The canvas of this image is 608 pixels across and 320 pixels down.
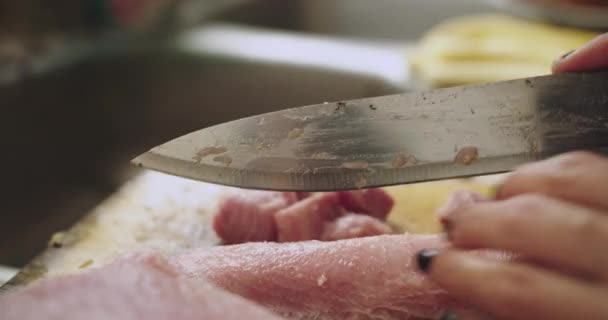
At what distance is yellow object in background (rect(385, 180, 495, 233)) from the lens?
1.36 meters

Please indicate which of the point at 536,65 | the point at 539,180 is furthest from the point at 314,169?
the point at 536,65

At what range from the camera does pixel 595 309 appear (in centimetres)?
62

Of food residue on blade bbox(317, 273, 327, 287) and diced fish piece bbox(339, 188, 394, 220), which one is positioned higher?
diced fish piece bbox(339, 188, 394, 220)

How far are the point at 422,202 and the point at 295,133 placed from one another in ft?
1.74

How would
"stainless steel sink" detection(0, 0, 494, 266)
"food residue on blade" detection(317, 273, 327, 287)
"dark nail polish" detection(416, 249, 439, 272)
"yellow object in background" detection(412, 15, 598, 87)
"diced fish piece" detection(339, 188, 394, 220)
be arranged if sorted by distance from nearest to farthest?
"dark nail polish" detection(416, 249, 439, 272), "food residue on blade" detection(317, 273, 327, 287), "diced fish piece" detection(339, 188, 394, 220), "stainless steel sink" detection(0, 0, 494, 266), "yellow object in background" detection(412, 15, 598, 87)

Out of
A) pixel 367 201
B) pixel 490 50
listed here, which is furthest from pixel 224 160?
pixel 490 50

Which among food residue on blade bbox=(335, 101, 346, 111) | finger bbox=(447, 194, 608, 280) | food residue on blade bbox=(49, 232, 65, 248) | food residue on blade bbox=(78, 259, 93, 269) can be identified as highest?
food residue on blade bbox=(335, 101, 346, 111)

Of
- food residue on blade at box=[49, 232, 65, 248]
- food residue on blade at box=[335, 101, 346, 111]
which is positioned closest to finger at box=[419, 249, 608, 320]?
food residue on blade at box=[335, 101, 346, 111]

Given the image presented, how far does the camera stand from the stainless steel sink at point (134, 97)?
2.02m

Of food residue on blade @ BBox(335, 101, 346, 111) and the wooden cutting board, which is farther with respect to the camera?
the wooden cutting board

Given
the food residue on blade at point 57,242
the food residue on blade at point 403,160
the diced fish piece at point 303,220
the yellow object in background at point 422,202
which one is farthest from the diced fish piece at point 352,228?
the food residue on blade at point 57,242

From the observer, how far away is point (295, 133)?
101 centimetres

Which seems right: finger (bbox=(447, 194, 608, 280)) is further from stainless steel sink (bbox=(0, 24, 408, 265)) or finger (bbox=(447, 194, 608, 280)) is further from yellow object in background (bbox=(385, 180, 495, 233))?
stainless steel sink (bbox=(0, 24, 408, 265))

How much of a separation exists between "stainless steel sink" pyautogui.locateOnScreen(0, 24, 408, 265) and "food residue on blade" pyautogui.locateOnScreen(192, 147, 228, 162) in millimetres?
1163
